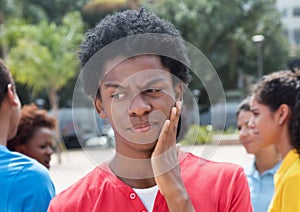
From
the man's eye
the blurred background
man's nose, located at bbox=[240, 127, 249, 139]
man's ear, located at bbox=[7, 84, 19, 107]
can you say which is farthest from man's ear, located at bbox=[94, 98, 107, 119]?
the blurred background

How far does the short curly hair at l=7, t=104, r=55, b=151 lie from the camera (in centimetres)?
367

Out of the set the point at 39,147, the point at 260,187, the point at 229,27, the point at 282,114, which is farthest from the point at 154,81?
the point at 229,27

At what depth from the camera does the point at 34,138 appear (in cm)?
371

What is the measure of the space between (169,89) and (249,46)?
104 feet

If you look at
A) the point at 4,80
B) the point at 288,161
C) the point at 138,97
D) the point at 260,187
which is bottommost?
the point at 260,187

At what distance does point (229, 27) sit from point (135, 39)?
31.8 m

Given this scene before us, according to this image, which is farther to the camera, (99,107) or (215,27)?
(215,27)

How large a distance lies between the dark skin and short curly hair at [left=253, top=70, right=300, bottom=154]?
4.71 feet

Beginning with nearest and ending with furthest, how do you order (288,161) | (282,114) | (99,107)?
(99,107)
(288,161)
(282,114)

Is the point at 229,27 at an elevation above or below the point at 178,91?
above

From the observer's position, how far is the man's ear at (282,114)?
3.09 m

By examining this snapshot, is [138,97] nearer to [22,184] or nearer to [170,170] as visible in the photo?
[170,170]

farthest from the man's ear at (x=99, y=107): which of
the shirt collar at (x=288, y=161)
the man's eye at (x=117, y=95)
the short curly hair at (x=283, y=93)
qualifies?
the short curly hair at (x=283, y=93)

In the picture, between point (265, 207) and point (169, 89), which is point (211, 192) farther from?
point (265, 207)
